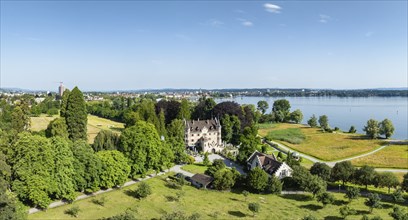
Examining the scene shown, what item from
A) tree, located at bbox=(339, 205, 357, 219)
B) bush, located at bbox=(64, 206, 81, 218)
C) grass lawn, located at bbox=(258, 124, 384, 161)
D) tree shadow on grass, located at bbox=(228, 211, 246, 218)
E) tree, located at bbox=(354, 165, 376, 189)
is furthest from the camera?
grass lawn, located at bbox=(258, 124, 384, 161)

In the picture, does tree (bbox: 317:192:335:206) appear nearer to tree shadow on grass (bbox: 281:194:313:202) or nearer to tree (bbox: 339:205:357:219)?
tree (bbox: 339:205:357:219)

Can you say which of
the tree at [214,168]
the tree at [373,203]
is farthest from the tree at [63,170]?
the tree at [373,203]

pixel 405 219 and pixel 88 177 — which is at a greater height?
pixel 88 177

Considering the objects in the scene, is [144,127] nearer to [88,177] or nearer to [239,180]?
[88,177]

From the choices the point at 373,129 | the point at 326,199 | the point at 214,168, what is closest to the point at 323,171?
the point at 326,199

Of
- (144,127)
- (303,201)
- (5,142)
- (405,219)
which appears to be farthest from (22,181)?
(405,219)

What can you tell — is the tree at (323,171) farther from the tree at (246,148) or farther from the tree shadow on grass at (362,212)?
the tree at (246,148)

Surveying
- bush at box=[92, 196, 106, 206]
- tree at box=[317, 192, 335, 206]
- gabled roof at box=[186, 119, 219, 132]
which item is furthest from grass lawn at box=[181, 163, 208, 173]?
tree at box=[317, 192, 335, 206]
